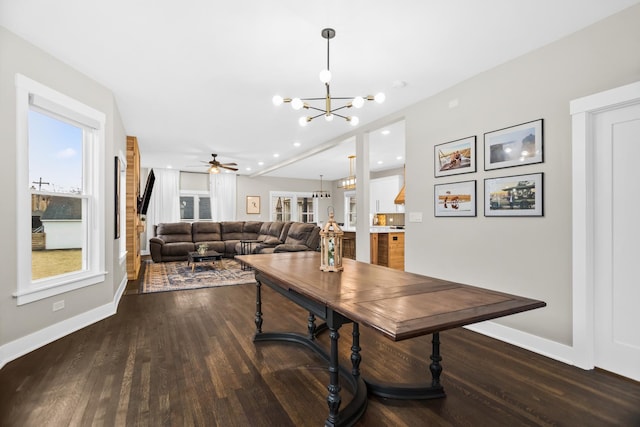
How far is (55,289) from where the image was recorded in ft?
9.34

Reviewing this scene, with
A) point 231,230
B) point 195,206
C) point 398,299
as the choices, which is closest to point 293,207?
point 231,230

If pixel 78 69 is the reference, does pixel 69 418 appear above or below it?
below

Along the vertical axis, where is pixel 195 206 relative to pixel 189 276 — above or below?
above

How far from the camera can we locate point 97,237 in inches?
135

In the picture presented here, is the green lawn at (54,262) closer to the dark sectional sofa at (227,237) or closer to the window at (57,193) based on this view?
the window at (57,193)

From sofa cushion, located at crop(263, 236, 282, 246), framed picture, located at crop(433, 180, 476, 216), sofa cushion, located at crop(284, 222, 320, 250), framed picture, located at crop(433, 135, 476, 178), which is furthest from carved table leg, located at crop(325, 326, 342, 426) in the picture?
sofa cushion, located at crop(263, 236, 282, 246)

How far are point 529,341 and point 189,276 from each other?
5231 mm

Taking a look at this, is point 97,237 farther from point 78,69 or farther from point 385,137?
point 385,137

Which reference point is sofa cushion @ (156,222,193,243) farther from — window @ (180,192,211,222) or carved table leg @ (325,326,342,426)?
carved table leg @ (325,326,342,426)

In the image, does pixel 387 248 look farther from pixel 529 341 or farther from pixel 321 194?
pixel 321 194

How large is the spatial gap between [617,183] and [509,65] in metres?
1.33

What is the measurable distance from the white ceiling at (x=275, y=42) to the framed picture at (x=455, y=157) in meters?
0.64

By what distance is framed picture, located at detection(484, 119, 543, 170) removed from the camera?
8.71 ft

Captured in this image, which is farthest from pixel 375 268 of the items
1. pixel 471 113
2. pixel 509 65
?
pixel 509 65
